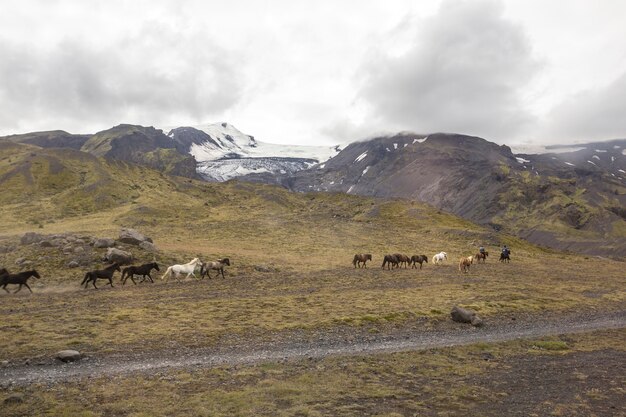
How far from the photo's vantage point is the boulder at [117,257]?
41750 mm

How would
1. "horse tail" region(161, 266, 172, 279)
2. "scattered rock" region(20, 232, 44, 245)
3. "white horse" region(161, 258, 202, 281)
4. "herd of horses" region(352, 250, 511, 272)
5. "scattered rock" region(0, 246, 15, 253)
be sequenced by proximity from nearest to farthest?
"horse tail" region(161, 266, 172, 279) < "white horse" region(161, 258, 202, 281) < "scattered rock" region(0, 246, 15, 253) < "scattered rock" region(20, 232, 44, 245) < "herd of horses" region(352, 250, 511, 272)

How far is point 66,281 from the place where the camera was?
37.0 meters

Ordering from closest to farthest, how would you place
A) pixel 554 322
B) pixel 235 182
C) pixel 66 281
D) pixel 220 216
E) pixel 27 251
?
pixel 554 322 → pixel 66 281 → pixel 27 251 → pixel 220 216 → pixel 235 182

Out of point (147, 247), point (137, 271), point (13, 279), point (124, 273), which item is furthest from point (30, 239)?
point (137, 271)

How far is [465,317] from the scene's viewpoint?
28.0 meters

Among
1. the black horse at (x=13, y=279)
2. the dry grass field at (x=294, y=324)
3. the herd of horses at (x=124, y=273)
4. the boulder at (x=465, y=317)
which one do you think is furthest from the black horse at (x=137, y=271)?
the boulder at (x=465, y=317)

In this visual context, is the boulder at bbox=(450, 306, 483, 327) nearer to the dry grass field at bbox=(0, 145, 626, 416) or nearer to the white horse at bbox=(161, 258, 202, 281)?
the dry grass field at bbox=(0, 145, 626, 416)

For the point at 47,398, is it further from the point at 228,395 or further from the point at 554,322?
the point at 554,322

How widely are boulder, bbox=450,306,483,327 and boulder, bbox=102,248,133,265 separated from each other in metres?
29.7

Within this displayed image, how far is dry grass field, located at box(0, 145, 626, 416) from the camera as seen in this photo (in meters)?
15.5

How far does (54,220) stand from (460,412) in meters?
88.0

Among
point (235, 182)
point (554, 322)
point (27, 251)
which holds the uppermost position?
point (235, 182)

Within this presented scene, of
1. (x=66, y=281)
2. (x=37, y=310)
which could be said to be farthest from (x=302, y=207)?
(x=37, y=310)

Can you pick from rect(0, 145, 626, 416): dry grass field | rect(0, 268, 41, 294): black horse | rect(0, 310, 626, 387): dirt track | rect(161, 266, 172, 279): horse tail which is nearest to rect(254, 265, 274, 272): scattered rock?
rect(0, 145, 626, 416): dry grass field
